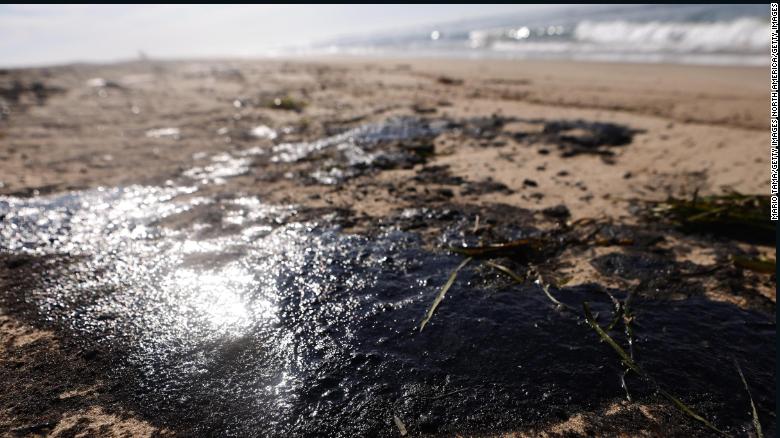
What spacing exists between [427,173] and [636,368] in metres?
2.44

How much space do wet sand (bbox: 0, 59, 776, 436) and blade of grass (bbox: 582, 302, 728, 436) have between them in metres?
0.04

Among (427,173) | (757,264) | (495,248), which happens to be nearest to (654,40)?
(427,173)

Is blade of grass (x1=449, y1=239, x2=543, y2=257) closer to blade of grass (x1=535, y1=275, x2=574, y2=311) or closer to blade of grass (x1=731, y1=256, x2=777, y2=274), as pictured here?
blade of grass (x1=535, y1=275, x2=574, y2=311)

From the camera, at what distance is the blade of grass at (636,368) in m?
1.54

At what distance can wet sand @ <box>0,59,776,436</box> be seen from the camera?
168 cm

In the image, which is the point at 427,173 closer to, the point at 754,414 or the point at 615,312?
the point at 615,312

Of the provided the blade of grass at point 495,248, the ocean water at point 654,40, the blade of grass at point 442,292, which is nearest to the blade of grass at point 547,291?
the blade of grass at point 495,248

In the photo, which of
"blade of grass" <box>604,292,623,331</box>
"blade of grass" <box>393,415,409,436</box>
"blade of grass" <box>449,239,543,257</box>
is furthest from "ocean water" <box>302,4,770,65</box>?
"blade of grass" <box>393,415,409,436</box>

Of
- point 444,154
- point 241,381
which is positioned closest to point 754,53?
point 444,154

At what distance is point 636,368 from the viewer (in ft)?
5.71

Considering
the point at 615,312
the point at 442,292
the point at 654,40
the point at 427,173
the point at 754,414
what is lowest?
the point at 754,414

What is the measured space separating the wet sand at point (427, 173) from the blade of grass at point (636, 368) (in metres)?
0.04

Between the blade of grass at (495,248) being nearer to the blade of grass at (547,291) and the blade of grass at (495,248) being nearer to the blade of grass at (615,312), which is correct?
the blade of grass at (547,291)

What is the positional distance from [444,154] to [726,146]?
275cm
